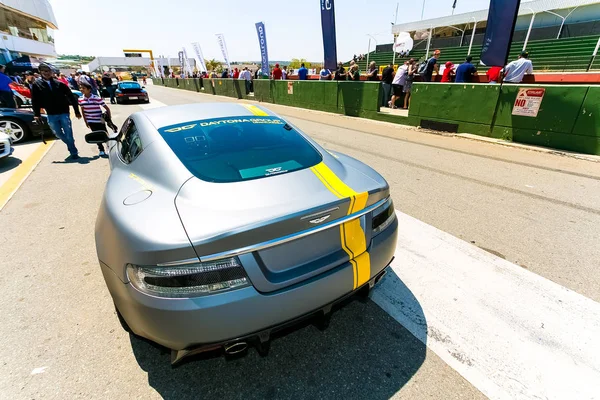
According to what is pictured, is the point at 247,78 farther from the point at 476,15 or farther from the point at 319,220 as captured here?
the point at 476,15

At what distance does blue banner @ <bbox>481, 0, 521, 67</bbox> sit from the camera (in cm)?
732

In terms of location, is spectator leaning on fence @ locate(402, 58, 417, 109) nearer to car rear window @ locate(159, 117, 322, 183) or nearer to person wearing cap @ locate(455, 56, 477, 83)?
person wearing cap @ locate(455, 56, 477, 83)

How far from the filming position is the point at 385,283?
8.20ft

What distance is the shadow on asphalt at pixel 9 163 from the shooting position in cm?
587

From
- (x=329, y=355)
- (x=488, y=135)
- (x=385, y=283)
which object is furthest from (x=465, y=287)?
(x=488, y=135)

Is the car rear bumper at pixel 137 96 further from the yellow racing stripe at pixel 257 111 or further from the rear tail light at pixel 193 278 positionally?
the rear tail light at pixel 193 278

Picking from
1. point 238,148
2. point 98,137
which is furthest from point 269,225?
point 98,137

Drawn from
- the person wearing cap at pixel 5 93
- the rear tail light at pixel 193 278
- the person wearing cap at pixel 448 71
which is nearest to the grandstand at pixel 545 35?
the person wearing cap at pixel 448 71

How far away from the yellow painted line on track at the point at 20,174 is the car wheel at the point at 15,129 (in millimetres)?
791

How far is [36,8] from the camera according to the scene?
1662 inches

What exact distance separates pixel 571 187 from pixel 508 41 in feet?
16.1

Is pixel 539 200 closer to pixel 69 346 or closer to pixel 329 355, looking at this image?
pixel 329 355

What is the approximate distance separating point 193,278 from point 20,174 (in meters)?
6.37

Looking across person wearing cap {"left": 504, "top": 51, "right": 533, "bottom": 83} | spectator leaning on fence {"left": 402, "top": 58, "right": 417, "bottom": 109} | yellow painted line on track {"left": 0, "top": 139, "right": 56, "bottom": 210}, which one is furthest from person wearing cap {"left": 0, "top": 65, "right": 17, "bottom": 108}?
person wearing cap {"left": 504, "top": 51, "right": 533, "bottom": 83}
